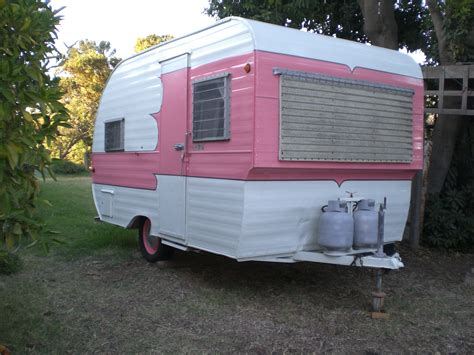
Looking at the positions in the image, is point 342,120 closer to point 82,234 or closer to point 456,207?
point 456,207

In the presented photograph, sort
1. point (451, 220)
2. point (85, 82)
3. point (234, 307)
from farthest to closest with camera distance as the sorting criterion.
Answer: point (85, 82), point (451, 220), point (234, 307)

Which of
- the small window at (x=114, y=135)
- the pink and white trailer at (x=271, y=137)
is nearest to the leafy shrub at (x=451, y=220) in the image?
the pink and white trailer at (x=271, y=137)

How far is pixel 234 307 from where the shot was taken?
5.27 metres

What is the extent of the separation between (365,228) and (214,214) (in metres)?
1.49

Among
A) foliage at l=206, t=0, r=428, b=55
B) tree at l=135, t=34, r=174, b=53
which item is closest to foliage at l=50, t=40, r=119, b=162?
tree at l=135, t=34, r=174, b=53

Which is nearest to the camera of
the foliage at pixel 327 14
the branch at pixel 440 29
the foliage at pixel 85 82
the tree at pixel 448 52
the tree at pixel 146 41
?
the tree at pixel 448 52

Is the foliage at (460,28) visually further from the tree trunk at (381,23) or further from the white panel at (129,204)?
the white panel at (129,204)

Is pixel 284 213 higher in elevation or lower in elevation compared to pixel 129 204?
higher

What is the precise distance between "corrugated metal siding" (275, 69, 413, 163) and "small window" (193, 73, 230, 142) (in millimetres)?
581

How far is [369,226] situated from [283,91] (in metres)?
1.55

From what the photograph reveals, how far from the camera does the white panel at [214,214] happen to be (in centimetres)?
502

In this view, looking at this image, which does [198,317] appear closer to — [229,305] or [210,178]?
[229,305]

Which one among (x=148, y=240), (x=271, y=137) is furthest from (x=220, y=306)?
(x=148, y=240)

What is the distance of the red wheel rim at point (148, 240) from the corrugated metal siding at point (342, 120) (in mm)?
2793
